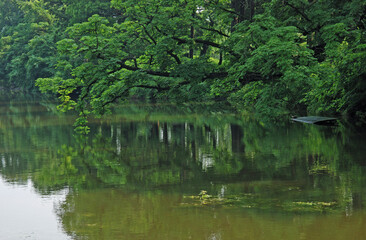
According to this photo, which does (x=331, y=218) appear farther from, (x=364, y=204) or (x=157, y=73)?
(x=157, y=73)

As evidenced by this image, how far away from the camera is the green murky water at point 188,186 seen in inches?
318

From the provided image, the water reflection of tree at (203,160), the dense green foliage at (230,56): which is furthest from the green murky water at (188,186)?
the dense green foliage at (230,56)

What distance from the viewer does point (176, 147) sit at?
57.2 ft

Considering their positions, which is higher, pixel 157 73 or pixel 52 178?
pixel 157 73

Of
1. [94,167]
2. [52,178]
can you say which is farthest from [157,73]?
[52,178]

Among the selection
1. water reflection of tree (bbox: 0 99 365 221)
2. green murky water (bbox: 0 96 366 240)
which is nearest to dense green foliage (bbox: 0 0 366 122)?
water reflection of tree (bbox: 0 99 365 221)

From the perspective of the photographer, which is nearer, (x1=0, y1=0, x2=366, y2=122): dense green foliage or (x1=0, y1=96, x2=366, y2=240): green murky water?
(x1=0, y1=96, x2=366, y2=240): green murky water

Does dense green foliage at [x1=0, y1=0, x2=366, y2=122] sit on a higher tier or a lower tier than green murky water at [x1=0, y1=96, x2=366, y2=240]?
higher

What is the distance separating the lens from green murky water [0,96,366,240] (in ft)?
26.5

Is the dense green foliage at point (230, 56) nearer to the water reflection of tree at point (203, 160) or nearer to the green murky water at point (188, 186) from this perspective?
the water reflection of tree at point (203, 160)

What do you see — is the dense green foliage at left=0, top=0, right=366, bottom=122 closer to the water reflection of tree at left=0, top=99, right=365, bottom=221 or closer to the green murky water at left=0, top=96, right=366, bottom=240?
the water reflection of tree at left=0, top=99, right=365, bottom=221

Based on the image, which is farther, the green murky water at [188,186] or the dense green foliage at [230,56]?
the dense green foliage at [230,56]

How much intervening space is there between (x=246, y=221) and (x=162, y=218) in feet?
4.75

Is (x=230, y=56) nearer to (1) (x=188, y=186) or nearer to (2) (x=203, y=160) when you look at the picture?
(2) (x=203, y=160)
